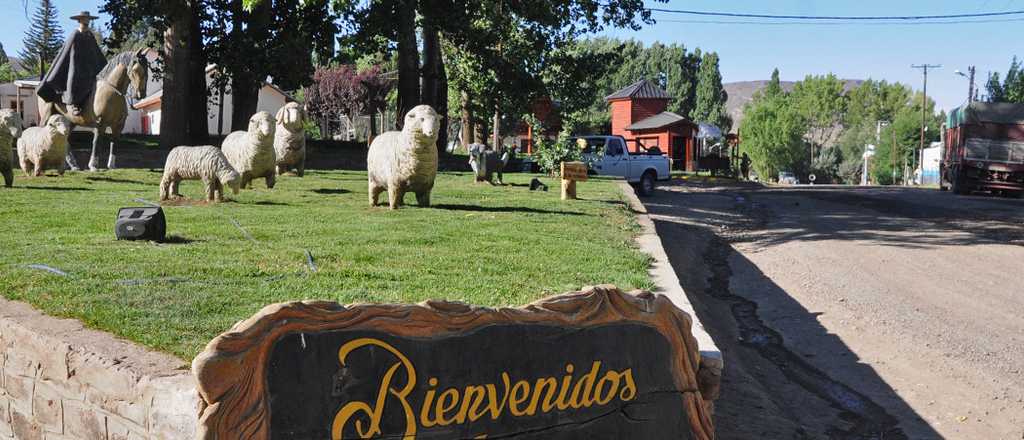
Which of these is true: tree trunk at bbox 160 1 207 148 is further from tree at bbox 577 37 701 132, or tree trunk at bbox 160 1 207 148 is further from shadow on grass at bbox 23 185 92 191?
tree at bbox 577 37 701 132

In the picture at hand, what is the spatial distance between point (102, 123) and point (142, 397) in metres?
15.5

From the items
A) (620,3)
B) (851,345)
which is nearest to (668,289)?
(851,345)

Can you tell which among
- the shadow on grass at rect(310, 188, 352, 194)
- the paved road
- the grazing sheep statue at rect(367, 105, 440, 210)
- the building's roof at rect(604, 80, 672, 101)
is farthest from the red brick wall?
the grazing sheep statue at rect(367, 105, 440, 210)

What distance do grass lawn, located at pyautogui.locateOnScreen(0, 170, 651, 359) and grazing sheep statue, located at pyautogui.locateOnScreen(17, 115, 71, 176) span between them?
0.89 meters

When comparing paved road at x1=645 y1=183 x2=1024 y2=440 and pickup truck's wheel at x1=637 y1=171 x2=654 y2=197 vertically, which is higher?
pickup truck's wheel at x1=637 y1=171 x2=654 y2=197

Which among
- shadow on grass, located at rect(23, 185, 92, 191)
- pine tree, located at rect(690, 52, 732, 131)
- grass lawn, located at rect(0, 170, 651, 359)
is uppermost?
pine tree, located at rect(690, 52, 732, 131)

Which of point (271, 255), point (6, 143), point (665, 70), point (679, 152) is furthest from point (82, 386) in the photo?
point (665, 70)

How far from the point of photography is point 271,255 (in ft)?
→ 26.2

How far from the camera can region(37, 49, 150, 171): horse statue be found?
57.8ft

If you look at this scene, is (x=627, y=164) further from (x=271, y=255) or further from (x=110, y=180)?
(x=271, y=255)

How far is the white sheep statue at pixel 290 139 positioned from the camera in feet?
54.2

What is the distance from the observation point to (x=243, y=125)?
2352 centimetres

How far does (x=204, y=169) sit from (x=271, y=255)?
15.4 feet

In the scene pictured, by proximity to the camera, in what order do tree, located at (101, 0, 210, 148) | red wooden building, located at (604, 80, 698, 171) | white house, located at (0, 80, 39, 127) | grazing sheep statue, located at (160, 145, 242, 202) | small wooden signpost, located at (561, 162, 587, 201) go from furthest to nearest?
red wooden building, located at (604, 80, 698, 171)
white house, located at (0, 80, 39, 127)
tree, located at (101, 0, 210, 148)
small wooden signpost, located at (561, 162, 587, 201)
grazing sheep statue, located at (160, 145, 242, 202)
